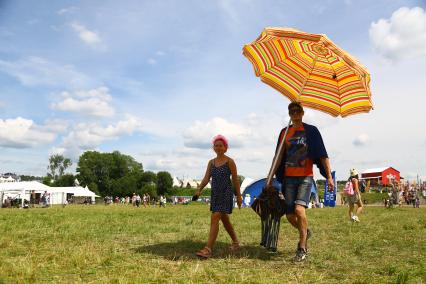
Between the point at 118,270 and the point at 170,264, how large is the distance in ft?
2.36

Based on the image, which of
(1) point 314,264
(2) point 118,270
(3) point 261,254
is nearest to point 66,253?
(2) point 118,270

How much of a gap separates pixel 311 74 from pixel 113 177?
106 meters

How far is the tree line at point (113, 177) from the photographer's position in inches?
3883

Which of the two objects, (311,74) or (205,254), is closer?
(205,254)

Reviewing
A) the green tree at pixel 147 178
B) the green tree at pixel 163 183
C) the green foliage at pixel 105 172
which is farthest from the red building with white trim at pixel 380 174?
the green foliage at pixel 105 172

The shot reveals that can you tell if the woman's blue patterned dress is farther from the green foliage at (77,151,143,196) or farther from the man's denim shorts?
the green foliage at (77,151,143,196)

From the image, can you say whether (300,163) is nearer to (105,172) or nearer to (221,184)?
(221,184)

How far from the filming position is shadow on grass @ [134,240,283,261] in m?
5.52

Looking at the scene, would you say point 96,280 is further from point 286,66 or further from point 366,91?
point 366,91

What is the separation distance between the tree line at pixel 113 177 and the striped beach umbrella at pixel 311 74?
307 ft

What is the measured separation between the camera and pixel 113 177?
107 m

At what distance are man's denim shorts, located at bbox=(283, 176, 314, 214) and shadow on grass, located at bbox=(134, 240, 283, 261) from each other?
787mm

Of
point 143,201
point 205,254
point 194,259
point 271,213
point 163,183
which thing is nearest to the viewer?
point 194,259

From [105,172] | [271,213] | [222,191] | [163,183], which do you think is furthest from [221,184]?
[105,172]
